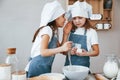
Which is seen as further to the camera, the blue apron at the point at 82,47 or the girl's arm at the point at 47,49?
the blue apron at the point at 82,47

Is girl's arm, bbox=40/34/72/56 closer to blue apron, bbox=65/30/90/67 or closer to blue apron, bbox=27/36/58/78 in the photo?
blue apron, bbox=27/36/58/78

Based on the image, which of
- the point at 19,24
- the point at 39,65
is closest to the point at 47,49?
the point at 39,65

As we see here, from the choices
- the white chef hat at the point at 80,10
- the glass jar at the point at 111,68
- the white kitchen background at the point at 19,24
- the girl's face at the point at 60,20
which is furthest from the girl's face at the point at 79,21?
the white kitchen background at the point at 19,24

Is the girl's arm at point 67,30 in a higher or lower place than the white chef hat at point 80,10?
lower

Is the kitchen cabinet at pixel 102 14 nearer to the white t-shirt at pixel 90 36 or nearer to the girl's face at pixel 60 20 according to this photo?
the white t-shirt at pixel 90 36

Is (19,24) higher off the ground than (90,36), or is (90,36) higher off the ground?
(19,24)

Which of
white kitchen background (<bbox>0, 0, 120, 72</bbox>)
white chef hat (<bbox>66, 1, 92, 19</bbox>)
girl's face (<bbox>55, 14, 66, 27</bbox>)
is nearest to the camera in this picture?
girl's face (<bbox>55, 14, 66, 27</bbox>)

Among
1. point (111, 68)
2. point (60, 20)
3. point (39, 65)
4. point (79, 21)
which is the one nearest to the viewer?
point (111, 68)

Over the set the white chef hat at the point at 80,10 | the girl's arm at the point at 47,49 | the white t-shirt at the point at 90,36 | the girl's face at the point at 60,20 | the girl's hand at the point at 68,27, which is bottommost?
the girl's arm at the point at 47,49

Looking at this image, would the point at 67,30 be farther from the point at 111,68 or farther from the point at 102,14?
the point at 102,14

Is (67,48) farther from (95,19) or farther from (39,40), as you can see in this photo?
(95,19)

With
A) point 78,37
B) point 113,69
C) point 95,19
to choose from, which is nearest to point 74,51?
point 78,37

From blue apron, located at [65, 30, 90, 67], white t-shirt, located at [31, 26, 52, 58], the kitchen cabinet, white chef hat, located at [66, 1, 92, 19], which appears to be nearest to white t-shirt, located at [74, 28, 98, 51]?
blue apron, located at [65, 30, 90, 67]

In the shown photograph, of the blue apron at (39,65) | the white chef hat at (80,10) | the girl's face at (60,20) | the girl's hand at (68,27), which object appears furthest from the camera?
the girl's hand at (68,27)
